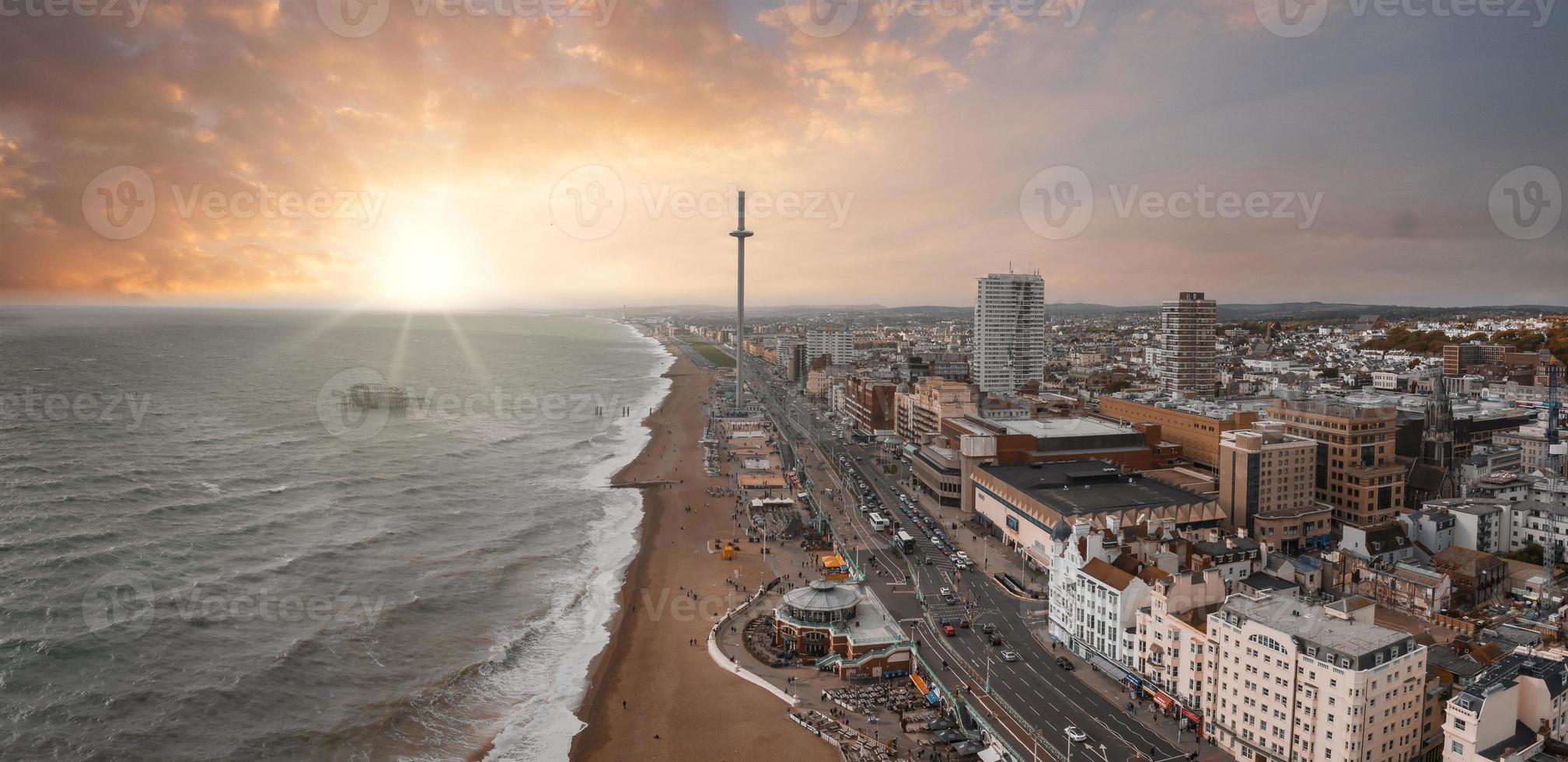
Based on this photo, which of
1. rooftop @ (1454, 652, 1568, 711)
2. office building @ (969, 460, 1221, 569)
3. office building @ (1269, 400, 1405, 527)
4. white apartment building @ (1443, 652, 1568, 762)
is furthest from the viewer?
office building @ (1269, 400, 1405, 527)

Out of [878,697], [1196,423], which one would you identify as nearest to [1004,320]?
[1196,423]

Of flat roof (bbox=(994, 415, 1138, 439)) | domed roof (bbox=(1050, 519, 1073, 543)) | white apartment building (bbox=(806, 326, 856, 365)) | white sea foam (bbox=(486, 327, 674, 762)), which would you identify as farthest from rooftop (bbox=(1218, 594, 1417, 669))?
white apartment building (bbox=(806, 326, 856, 365))

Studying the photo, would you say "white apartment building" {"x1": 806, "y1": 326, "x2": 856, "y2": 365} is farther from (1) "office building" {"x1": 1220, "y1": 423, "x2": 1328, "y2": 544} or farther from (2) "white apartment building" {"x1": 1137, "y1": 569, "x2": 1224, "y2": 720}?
(2) "white apartment building" {"x1": 1137, "y1": 569, "x2": 1224, "y2": 720}

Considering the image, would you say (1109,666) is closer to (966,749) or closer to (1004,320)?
(966,749)

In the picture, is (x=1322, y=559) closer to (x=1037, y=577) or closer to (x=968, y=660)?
(x=1037, y=577)

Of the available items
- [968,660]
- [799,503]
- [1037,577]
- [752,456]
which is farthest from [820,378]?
[968,660]

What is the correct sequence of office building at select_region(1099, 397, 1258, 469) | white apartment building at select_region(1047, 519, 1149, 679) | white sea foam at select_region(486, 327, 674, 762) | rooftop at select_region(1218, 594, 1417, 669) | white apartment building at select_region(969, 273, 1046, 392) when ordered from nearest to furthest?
1. rooftop at select_region(1218, 594, 1417, 669)
2. white sea foam at select_region(486, 327, 674, 762)
3. white apartment building at select_region(1047, 519, 1149, 679)
4. office building at select_region(1099, 397, 1258, 469)
5. white apartment building at select_region(969, 273, 1046, 392)
